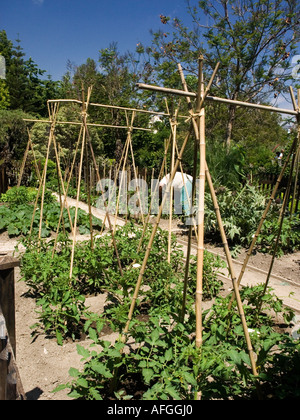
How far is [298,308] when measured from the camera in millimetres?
3732

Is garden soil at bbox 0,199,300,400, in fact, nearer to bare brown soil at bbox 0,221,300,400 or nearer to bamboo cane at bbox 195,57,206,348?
bare brown soil at bbox 0,221,300,400

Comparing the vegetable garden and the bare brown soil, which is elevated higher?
the vegetable garden

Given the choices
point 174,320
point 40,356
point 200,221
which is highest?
point 200,221

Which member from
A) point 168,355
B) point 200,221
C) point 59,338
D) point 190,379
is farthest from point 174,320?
point 59,338

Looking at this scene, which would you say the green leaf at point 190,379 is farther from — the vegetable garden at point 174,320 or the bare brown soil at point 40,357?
the bare brown soil at point 40,357

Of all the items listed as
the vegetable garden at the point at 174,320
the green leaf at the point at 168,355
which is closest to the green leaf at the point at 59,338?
the vegetable garden at the point at 174,320

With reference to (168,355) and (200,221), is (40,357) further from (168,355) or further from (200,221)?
(200,221)

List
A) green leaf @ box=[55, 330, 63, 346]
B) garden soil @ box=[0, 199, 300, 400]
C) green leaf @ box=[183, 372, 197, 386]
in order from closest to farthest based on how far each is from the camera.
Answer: green leaf @ box=[183, 372, 197, 386]
garden soil @ box=[0, 199, 300, 400]
green leaf @ box=[55, 330, 63, 346]

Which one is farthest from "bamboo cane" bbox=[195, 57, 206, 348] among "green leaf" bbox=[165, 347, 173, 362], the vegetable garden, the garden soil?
the garden soil

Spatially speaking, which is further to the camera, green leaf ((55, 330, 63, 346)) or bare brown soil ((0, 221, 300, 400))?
green leaf ((55, 330, 63, 346))

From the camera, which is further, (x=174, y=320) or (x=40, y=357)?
(x=40, y=357)

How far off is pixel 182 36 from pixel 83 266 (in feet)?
34.5

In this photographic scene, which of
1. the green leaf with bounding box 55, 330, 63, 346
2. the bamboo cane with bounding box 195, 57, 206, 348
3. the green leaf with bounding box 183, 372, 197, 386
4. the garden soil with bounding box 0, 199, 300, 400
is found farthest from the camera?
the green leaf with bounding box 55, 330, 63, 346
